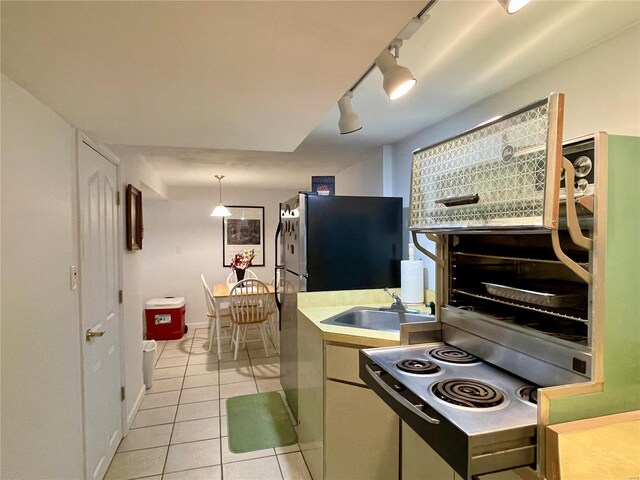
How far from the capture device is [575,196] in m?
0.88

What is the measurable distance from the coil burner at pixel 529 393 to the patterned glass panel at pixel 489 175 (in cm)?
51

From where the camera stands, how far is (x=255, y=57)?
1.03 meters

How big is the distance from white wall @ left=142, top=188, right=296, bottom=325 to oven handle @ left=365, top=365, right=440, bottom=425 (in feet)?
15.0

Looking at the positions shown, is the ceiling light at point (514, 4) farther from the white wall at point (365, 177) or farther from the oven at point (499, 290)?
the white wall at point (365, 177)

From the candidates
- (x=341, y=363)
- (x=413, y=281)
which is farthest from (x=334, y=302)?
(x=341, y=363)

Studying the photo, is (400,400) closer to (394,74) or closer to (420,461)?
(420,461)

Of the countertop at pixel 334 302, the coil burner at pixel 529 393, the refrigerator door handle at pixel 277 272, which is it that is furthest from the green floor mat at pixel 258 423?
the coil burner at pixel 529 393

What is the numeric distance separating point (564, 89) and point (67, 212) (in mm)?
2386

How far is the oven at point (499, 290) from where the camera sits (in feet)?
2.68

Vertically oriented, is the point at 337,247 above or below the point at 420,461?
above

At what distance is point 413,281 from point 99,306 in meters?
2.08

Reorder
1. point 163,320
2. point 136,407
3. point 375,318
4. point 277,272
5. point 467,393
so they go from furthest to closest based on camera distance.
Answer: point 163,320 < point 277,272 < point 136,407 < point 375,318 < point 467,393

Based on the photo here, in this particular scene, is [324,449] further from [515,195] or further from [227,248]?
[227,248]

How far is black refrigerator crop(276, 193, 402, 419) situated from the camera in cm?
244
